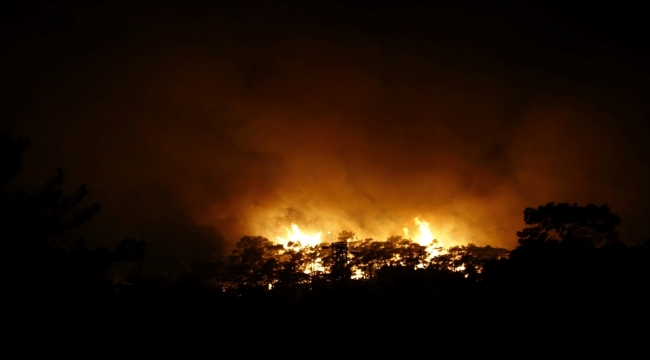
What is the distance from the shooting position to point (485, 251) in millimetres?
66250

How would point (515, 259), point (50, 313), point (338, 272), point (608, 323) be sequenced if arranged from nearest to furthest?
point (50, 313)
point (608, 323)
point (515, 259)
point (338, 272)

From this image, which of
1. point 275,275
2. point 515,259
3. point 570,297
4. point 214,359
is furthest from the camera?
point 275,275

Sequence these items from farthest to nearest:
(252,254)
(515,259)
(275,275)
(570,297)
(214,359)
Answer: (252,254), (275,275), (515,259), (570,297), (214,359)

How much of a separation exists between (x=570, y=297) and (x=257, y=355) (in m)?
14.0

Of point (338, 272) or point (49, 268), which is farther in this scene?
point (338, 272)

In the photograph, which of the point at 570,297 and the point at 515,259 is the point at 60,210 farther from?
the point at 515,259

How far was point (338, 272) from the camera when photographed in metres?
39.0

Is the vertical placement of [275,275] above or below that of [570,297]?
above

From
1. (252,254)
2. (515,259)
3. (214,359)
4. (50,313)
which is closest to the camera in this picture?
(50,313)

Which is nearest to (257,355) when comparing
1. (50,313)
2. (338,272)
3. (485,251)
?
(50,313)

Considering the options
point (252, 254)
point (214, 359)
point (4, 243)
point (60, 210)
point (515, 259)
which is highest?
point (252, 254)

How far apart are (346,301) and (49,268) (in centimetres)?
1236

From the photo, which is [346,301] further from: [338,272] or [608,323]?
[338,272]

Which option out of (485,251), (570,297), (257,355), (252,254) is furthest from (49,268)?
(485,251)
